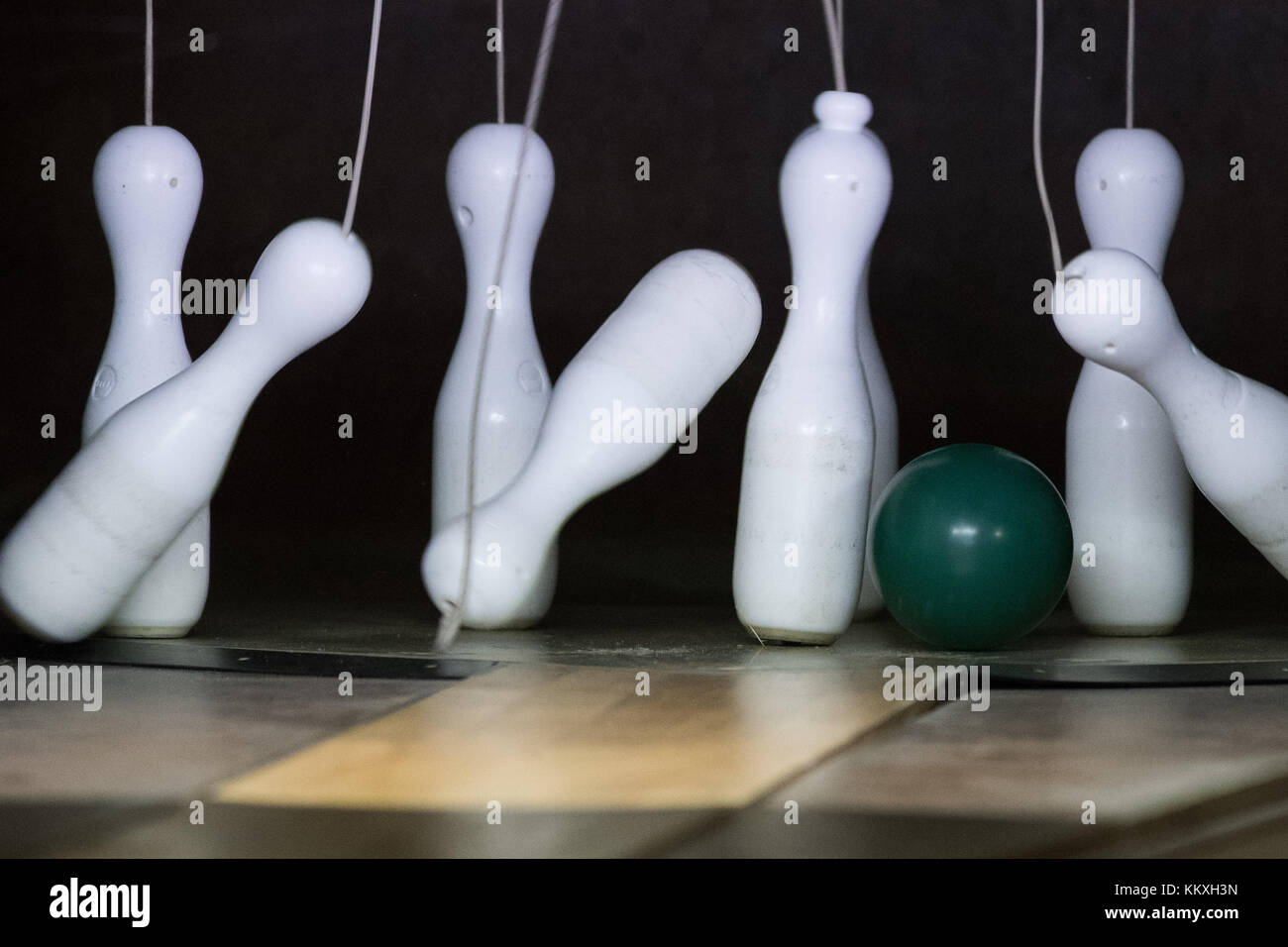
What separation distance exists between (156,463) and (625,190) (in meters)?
0.78

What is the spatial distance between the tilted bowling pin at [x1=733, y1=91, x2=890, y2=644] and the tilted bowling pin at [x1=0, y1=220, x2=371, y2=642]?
0.97 ft

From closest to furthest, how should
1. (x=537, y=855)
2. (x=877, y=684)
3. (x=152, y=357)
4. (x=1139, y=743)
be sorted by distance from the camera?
(x=537, y=855) → (x=1139, y=743) → (x=877, y=684) → (x=152, y=357)

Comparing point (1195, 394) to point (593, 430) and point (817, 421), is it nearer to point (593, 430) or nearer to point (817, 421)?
point (817, 421)

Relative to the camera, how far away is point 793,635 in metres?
1.17

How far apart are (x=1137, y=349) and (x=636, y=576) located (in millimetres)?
591

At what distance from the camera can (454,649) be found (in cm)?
113

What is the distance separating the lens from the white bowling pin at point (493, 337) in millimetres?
1313

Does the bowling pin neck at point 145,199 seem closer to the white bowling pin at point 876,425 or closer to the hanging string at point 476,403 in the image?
Result: the hanging string at point 476,403

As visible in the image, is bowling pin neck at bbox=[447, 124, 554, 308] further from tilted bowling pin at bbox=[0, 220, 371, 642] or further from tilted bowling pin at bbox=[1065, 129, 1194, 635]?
tilted bowling pin at bbox=[1065, 129, 1194, 635]

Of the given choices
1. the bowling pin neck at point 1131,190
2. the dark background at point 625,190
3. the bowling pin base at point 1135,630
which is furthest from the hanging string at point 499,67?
the bowling pin base at point 1135,630

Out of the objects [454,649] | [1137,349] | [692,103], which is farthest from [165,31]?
[1137,349]

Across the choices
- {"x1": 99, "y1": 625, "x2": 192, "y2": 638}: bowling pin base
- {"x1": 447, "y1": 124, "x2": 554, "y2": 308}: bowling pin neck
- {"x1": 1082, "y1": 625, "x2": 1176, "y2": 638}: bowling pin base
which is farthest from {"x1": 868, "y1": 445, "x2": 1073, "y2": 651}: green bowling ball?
{"x1": 99, "y1": 625, "x2": 192, "y2": 638}: bowling pin base

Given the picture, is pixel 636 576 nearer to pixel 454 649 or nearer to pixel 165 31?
pixel 454 649

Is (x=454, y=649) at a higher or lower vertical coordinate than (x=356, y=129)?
lower
